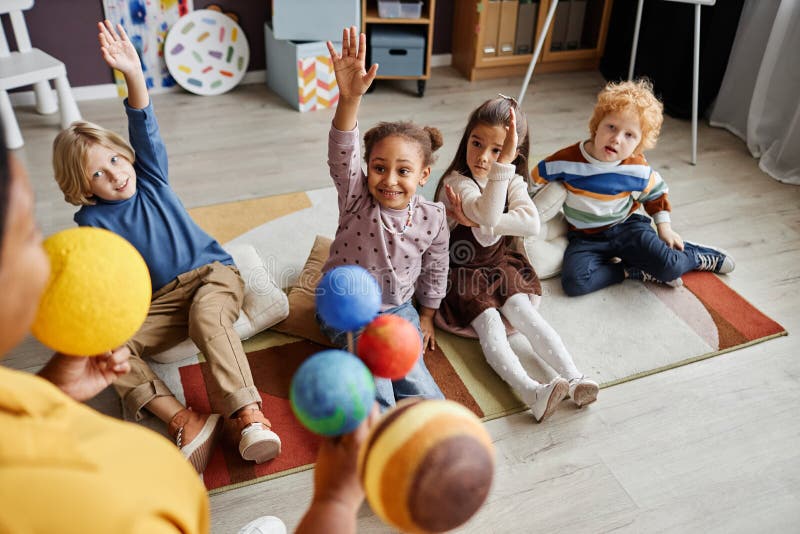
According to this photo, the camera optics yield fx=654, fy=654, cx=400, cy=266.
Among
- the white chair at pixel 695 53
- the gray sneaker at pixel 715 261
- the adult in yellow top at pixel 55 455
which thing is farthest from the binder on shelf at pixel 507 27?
the adult in yellow top at pixel 55 455

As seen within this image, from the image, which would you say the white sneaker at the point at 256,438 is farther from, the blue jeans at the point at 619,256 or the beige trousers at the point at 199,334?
the blue jeans at the point at 619,256

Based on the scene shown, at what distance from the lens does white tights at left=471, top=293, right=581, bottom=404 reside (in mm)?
1778

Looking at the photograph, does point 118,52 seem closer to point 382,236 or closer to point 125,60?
point 125,60

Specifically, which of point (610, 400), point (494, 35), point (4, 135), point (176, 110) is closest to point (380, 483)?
point (4, 135)

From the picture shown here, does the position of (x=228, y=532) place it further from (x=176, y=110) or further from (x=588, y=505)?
(x=176, y=110)

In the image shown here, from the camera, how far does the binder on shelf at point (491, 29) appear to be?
11.2ft

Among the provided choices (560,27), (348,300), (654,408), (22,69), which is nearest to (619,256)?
(654,408)

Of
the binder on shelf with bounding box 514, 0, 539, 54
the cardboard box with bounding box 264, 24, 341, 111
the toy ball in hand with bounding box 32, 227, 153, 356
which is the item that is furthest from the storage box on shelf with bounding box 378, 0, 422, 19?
the toy ball in hand with bounding box 32, 227, 153, 356

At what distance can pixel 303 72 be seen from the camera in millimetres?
3111

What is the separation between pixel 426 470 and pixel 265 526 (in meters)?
0.83

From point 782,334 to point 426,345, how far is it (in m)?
1.10

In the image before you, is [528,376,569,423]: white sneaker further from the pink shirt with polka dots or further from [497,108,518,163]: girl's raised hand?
[497,108,518,163]: girl's raised hand

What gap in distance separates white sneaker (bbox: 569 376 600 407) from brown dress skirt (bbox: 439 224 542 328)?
13.7 inches

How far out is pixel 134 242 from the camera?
1669 millimetres
